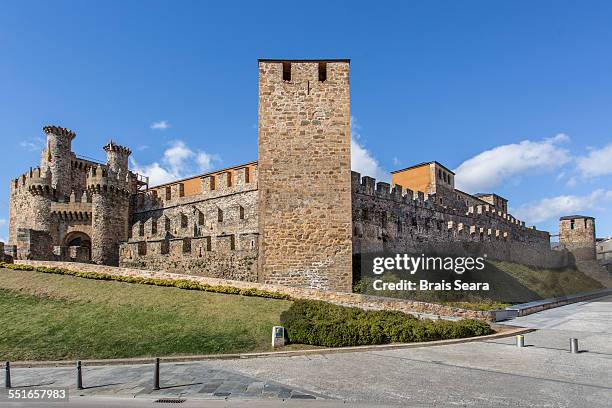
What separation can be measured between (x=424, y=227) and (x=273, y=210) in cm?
1601

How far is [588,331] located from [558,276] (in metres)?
33.0

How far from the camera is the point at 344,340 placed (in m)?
13.1

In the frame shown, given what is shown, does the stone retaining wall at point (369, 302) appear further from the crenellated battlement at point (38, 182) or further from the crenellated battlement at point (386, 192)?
the crenellated battlement at point (38, 182)

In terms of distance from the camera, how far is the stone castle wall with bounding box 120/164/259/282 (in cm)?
2186

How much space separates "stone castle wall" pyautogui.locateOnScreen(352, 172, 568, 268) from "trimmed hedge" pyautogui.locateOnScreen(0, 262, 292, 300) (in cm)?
578

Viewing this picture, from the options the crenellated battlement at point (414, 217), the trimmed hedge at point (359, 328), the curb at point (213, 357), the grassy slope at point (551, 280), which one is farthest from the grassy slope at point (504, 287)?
the curb at point (213, 357)

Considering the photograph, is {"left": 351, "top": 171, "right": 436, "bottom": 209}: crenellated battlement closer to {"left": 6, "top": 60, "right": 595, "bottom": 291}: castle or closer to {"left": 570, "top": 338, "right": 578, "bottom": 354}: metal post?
{"left": 6, "top": 60, "right": 595, "bottom": 291}: castle

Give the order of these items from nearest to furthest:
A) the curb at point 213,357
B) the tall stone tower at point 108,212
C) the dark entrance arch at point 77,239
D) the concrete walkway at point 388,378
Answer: the concrete walkway at point 388,378, the curb at point 213,357, the tall stone tower at point 108,212, the dark entrance arch at point 77,239

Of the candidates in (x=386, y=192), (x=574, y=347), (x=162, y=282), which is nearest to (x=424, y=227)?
(x=386, y=192)

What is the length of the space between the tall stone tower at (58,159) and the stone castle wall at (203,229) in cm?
806

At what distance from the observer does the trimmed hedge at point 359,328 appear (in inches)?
519

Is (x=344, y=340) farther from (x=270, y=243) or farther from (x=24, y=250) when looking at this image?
(x=24, y=250)

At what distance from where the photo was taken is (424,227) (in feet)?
105

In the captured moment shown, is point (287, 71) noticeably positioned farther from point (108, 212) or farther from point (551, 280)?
point (551, 280)
